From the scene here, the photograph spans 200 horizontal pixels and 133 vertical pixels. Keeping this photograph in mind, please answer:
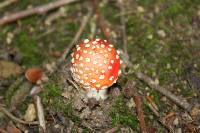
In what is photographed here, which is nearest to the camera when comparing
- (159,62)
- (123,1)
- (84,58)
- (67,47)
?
(84,58)

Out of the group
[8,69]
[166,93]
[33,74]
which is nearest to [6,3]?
[8,69]

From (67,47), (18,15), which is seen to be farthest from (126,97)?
(18,15)

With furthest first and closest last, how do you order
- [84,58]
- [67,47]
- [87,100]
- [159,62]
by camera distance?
[67,47] < [159,62] < [87,100] < [84,58]

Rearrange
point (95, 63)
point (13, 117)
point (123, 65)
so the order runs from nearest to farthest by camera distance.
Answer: point (95, 63) < point (13, 117) < point (123, 65)

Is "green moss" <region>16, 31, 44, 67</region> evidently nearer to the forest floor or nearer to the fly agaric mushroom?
the forest floor

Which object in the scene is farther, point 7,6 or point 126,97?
point 7,6

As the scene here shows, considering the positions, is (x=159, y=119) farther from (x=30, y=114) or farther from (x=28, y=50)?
(x=28, y=50)

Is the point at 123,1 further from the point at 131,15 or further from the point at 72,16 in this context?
the point at 72,16
